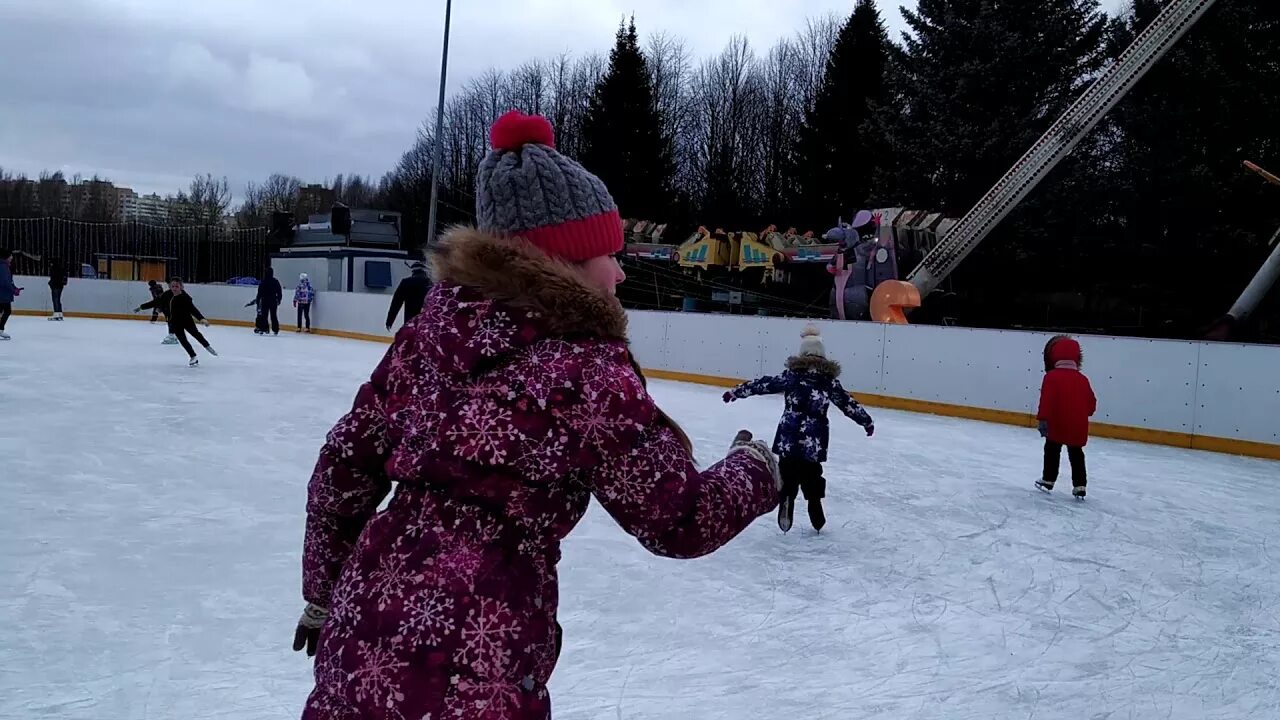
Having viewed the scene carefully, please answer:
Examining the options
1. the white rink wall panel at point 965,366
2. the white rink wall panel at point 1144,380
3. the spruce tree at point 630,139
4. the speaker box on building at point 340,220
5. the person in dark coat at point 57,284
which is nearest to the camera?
the white rink wall panel at point 1144,380

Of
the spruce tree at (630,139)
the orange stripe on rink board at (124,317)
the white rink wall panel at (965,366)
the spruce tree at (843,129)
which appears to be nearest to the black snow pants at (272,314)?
the orange stripe on rink board at (124,317)

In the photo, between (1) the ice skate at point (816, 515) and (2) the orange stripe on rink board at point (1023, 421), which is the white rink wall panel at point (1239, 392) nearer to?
(2) the orange stripe on rink board at point (1023, 421)

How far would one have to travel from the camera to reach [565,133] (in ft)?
110

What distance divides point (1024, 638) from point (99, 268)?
85.3 feet

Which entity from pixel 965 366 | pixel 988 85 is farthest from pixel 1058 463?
pixel 988 85

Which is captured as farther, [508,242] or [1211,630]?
[1211,630]

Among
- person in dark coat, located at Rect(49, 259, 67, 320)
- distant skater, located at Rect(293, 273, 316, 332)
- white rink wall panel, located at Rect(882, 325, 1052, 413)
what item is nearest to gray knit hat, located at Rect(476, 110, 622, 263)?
white rink wall panel, located at Rect(882, 325, 1052, 413)

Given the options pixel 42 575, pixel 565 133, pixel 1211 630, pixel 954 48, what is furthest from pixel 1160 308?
pixel 565 133

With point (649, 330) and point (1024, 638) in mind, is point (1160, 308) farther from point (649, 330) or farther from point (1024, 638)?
point (1024, 638)

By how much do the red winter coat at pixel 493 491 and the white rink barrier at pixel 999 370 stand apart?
818cm

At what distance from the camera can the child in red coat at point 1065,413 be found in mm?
5582

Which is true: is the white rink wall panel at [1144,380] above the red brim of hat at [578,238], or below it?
below

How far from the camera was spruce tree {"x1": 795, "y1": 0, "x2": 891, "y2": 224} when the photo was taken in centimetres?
2525

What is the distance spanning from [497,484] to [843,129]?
2574 centimetres
